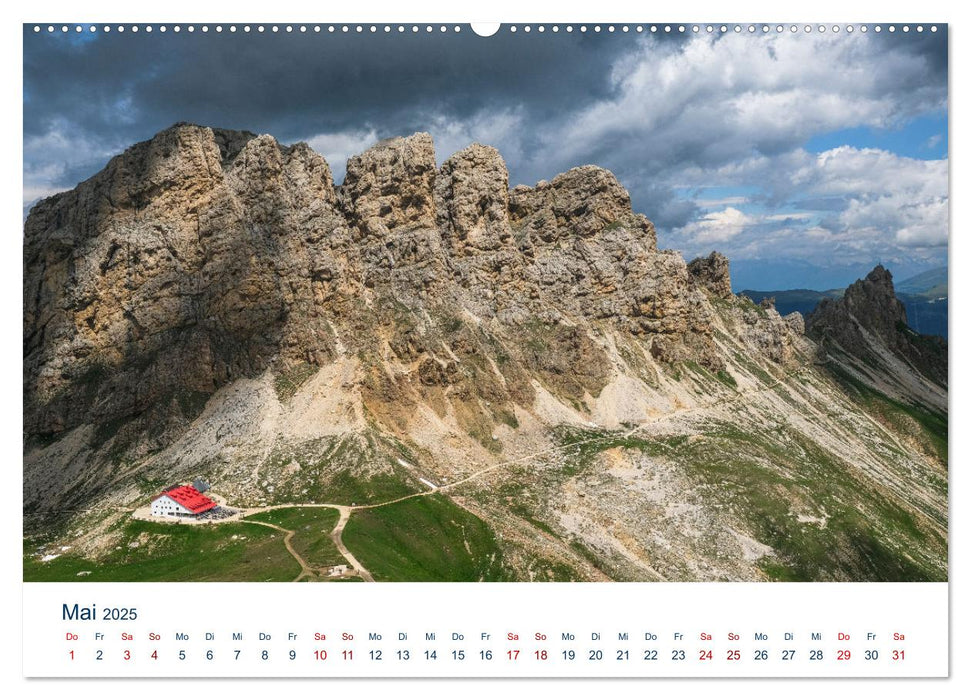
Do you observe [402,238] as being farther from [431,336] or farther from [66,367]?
[66,367]

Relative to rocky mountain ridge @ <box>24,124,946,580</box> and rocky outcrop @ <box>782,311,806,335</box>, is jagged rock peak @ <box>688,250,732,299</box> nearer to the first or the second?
rocky outcrop @ <box>782,311,806,335</box>

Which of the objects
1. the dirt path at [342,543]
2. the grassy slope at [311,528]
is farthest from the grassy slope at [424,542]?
the grassy slope at [311,528]

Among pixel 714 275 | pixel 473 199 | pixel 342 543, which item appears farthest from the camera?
pixel 714 275

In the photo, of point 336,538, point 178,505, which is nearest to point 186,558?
point 178,505

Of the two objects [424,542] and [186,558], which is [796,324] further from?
[186,558]

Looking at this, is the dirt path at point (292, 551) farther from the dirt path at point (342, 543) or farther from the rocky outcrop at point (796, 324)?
the rocky outcrop at point (796, 324)

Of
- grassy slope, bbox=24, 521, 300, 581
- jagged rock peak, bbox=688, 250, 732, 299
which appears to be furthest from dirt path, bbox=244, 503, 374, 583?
jagged rock peak, bbox=688, 250, 732, 299

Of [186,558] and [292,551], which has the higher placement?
[292,551]

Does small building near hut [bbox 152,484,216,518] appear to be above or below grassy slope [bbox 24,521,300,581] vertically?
above
